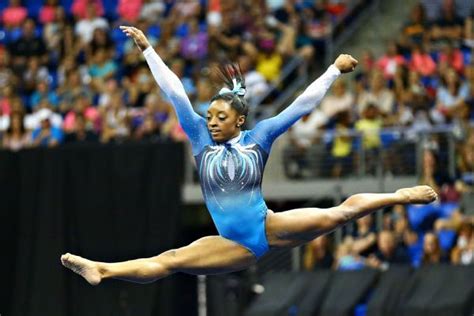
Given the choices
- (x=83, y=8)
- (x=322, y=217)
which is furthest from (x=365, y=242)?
(x=83, y=8)

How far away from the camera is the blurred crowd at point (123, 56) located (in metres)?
15.7

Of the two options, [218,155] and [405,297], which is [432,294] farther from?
[218,155]

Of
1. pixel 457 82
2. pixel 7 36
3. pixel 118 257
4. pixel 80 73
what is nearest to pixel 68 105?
pixel 80 73

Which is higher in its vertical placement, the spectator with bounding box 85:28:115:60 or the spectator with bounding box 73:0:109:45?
the spectator with bounding box 73:0:109:45

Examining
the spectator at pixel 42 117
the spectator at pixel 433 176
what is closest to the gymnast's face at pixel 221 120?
the spectator at pixel 433 176

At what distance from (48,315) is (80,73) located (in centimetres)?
452

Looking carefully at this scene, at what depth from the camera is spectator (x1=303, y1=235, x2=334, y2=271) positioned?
13.9 m

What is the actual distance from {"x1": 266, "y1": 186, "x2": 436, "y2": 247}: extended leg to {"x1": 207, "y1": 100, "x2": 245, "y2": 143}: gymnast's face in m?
0.63

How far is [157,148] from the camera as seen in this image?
44.8 ft

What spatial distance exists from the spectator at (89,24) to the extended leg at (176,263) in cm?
924

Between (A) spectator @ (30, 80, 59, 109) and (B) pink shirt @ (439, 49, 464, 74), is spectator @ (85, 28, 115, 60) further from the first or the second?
(B) pink shirt @ (439, 49, 464, 74)

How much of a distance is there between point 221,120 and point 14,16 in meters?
10.3

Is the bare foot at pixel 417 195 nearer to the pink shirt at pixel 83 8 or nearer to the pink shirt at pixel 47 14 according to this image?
the pink shirt at pixel 83 8

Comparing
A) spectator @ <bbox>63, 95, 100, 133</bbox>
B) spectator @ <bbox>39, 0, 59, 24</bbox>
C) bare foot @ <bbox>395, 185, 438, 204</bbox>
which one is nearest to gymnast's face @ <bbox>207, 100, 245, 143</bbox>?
bare foot @ <bbox>395, 185, 438, 204</bbox>
